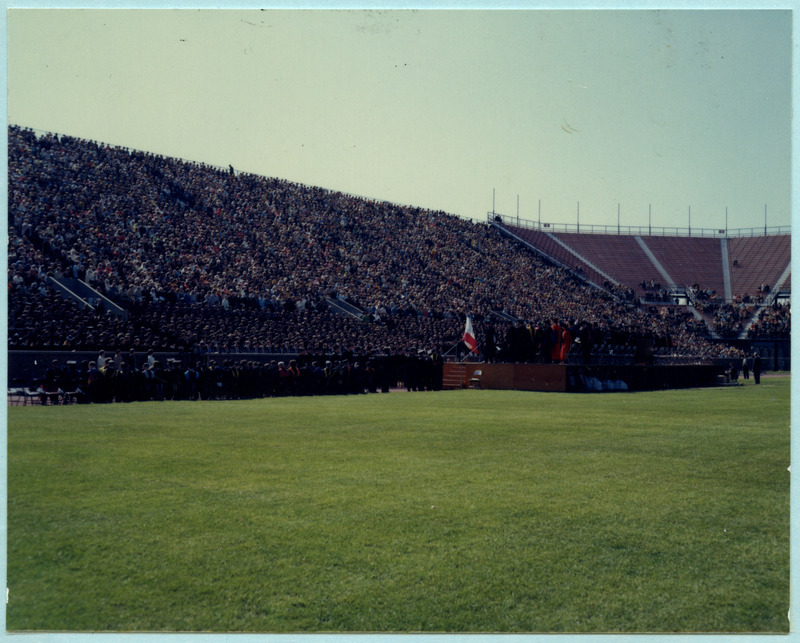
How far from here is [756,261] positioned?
62.8 meters

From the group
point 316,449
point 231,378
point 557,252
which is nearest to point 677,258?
point 557,252

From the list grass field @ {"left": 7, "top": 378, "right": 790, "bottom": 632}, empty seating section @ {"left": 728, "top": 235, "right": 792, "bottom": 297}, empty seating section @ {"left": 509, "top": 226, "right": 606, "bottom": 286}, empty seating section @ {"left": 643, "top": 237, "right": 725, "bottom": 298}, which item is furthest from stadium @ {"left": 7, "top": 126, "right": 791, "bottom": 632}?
empty seating section @ {"left": 728, "top": 235, "right": 792, "bottom": 297}

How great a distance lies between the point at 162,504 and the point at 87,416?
28.1 ft

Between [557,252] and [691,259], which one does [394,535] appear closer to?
[557,252]

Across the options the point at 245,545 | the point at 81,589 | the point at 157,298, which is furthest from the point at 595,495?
the point at 157,298

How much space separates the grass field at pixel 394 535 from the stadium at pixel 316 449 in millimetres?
27

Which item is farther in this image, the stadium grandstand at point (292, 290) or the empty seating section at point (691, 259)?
the empty seating section at point (691, 259)

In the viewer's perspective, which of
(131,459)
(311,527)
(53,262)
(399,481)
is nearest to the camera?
(311,527)

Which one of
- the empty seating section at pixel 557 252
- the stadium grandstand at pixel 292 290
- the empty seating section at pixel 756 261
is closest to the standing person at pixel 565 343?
the stadium grandstand at pixel 292 290

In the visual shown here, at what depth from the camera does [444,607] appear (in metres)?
4.83

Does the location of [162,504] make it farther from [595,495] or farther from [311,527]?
[595,495]

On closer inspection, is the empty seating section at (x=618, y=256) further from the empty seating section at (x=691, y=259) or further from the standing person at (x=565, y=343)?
the standing person at (x=565, y=343)

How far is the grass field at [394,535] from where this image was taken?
4.82 metres

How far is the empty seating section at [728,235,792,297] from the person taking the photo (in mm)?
60250
